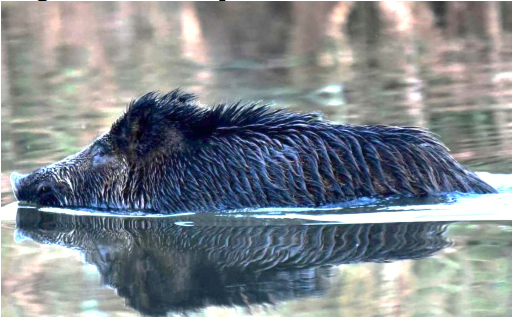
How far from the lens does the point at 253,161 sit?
8.48m

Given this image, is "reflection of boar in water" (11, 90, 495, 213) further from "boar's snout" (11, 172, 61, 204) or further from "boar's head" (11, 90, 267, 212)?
"boar's snout" (11, 172, 61, 204)

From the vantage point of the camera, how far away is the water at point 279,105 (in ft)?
21.1

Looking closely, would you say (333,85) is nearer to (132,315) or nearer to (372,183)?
(372,183)

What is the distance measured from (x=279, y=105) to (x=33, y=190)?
15.4 feet

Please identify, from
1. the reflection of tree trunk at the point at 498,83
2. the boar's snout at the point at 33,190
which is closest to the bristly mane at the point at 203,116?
the boar's snout at the point at 33,190

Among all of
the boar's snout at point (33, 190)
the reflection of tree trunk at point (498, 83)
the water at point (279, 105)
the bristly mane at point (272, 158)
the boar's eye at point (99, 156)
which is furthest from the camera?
the reflection of tree trunk at point (498, 83)

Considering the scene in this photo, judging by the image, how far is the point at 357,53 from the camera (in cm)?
1819

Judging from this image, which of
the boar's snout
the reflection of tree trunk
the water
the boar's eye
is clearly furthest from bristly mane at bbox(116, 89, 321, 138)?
the reflection of tree trunk

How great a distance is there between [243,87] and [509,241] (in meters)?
8.24

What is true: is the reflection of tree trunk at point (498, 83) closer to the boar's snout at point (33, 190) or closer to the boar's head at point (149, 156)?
the boar's head at point (149, 156)

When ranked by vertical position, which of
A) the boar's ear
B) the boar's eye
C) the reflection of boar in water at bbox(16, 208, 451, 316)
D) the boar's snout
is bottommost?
the reflection of boar in water at bbox(16, 208, 451, 316)

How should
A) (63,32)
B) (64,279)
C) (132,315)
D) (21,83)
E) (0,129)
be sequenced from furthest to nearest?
(63,32), (21,83), (0,129), (64,279), (132,315)

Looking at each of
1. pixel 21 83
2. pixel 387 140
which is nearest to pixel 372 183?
pixel 387 140

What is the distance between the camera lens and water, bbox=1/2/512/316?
6.42 m
